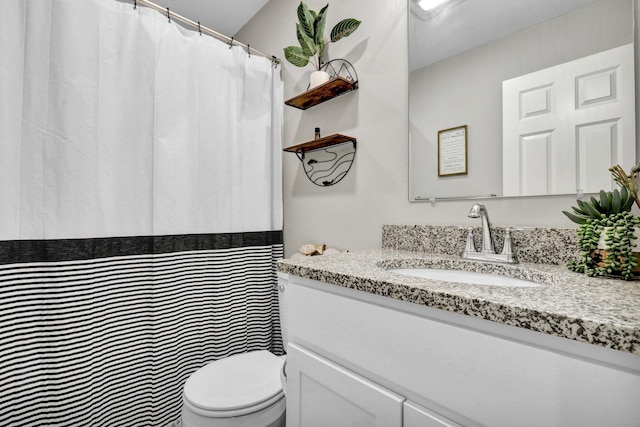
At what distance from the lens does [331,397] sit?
0.72 m

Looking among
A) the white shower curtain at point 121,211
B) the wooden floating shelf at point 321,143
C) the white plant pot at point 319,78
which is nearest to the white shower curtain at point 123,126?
the white shower curtain at point 121,211

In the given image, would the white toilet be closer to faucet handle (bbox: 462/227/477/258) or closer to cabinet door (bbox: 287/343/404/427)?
cabinet door (bbox: 287/343/404/427)

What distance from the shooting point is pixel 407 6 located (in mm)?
1230

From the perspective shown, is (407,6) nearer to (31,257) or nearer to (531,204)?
(531,204)

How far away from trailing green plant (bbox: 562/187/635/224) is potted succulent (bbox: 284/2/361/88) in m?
1.16

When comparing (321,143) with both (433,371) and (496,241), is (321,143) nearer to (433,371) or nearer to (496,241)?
(496,241)

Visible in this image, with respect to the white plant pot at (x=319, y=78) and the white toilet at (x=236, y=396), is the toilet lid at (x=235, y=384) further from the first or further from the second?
the white plant pot at (x=319, y=78)

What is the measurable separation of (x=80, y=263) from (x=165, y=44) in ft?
3.30

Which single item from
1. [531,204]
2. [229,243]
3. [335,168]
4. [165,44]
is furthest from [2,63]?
[531,204]

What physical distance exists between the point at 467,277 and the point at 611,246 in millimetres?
339

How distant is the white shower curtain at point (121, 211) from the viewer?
1.04 metres

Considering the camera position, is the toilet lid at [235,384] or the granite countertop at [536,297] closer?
the granite countertop at [536,297]

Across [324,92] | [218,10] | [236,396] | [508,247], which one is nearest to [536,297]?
[508,247]

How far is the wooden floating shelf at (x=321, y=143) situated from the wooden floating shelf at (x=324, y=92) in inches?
9.3
